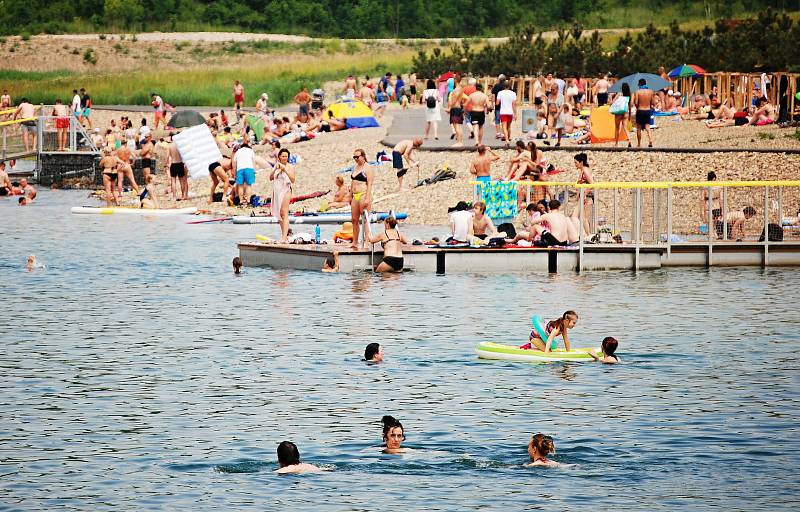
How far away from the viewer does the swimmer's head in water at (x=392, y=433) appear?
15234 millimetres

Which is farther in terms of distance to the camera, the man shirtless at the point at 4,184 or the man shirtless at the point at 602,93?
the man shirtless at the point at 4,184

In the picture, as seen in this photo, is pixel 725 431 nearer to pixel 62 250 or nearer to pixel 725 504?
pixel 725 504

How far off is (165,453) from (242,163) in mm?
25763

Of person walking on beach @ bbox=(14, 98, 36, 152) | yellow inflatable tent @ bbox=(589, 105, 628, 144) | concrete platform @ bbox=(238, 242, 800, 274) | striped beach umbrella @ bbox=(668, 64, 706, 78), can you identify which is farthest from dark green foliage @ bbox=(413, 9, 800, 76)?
concrete platform @ bbox=(238, 242, 800, 274)

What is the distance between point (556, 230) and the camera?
93.4ft

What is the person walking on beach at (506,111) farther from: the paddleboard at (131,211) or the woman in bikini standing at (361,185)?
the woman in bikini standing at (361,185)

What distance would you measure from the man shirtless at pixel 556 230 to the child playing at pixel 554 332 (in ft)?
26.0

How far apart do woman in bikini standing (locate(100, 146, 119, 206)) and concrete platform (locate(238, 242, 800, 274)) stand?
1518 centimetres

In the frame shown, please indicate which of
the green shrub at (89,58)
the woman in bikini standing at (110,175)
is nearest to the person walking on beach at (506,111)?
the woman in bikini standing at (110,175)

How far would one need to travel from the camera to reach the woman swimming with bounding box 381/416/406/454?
1523cm

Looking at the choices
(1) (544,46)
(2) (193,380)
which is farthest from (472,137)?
(2) (193,380)

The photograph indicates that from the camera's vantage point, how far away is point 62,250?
34219 millimetres

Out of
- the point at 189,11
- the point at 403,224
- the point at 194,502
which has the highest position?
the point at 189,11

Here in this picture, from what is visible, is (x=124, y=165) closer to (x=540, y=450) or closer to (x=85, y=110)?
(x=85, y=110)
